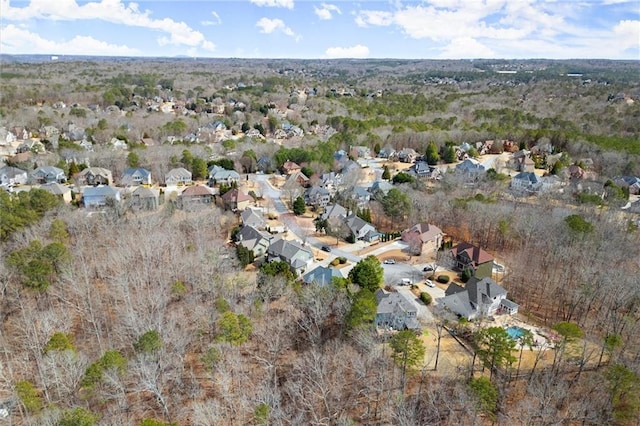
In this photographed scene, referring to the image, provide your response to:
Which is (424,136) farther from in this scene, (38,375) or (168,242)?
(38,375)

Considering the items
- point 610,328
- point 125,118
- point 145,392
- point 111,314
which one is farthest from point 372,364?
point 125,118

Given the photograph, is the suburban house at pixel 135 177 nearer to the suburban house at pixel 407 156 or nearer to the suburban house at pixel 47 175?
the suburban house at pixel 47 175

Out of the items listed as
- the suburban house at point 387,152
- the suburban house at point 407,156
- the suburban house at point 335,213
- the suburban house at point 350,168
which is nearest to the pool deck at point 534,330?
the suburban house at point 335,213

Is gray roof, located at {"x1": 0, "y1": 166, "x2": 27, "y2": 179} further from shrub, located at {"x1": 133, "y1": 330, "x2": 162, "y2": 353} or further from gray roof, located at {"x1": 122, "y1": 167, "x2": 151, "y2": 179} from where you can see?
shrub, located at {"x1": 133, "y1": 330, "x2": 162, "y2": 353}

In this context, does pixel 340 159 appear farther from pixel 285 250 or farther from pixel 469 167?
pixel 285 250

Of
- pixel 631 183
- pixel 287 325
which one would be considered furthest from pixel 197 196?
pixel 631 183

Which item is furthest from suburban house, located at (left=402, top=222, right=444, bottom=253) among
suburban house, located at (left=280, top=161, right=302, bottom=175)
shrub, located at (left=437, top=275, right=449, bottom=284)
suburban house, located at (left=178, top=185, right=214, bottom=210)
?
suburban house, located at (left=280, top=161, right=302, bottom=175)
